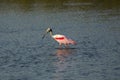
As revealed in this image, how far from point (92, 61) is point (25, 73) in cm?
357

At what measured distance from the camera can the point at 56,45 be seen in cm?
2559

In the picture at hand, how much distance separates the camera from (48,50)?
77.7 feet

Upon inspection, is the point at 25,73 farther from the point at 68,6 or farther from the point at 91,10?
the point at 68,6

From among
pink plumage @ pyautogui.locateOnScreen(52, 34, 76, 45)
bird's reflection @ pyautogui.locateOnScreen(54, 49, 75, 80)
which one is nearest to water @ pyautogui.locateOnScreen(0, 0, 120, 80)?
bird's reflection @ pyautogui.locateOnScreen(54, 49, 75, 80)

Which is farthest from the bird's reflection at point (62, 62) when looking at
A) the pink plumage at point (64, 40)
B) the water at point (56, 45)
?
the pink plumage at point (64, 40)

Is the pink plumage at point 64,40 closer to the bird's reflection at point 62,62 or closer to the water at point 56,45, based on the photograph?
the water at point 56,45

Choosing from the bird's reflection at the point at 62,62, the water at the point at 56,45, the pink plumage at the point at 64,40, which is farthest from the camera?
the pink plumage at the point at 64,40

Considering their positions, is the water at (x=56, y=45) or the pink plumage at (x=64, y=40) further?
the pink plumage at (x=64, y=40)

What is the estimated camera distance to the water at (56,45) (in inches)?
712

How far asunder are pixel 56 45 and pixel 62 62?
549 centimetres

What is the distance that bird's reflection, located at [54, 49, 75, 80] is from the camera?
695 inches

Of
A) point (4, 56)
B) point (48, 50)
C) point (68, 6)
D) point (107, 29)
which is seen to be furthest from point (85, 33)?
point (68, 6)

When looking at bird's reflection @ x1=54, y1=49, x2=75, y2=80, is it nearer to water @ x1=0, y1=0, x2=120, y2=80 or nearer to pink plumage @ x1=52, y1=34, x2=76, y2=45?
water @ x1=0, y1=0, x2=120, y2=80

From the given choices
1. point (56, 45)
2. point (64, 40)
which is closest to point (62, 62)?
point (64, 40)
